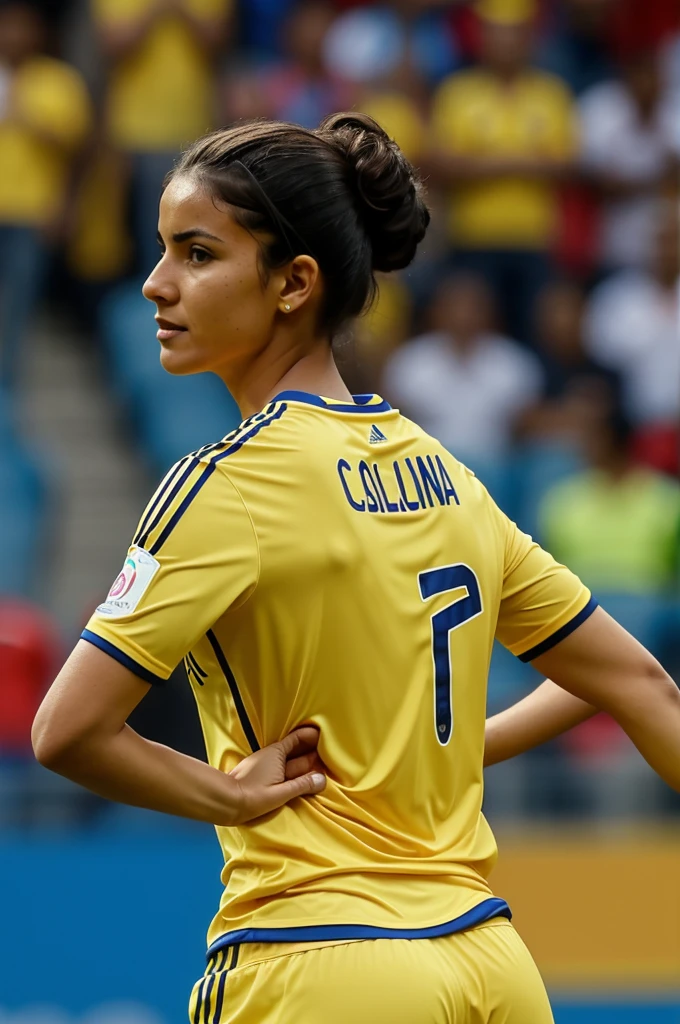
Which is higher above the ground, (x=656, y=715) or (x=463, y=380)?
(x=463, y=380)

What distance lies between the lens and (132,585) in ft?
6.91

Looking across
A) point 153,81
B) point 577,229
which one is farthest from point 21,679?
point 577,229

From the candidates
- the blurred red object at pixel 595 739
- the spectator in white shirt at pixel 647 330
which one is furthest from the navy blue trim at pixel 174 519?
the spectator in white shirt at pixel 647 330

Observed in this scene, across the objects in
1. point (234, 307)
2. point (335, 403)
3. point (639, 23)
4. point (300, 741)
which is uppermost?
point (639, 23)

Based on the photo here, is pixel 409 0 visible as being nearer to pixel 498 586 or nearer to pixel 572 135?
pixel 572 135

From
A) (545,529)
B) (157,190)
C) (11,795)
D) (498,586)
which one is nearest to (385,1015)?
(498,586)

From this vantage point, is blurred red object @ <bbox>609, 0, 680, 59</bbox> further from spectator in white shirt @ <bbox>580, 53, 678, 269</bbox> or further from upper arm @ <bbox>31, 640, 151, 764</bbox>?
upper arm @ <bbox>31, 640, 151, 764</bbox>

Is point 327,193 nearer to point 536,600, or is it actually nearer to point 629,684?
point 536,600

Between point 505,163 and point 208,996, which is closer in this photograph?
point 208,996

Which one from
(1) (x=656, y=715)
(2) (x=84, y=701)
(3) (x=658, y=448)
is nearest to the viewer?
(2) (x=84, y=701)

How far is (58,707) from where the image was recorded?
2.06 meters

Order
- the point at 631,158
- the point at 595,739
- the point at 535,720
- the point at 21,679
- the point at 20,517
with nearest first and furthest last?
the point at 535,720 → the point at 21,679 → the point at 595,739 → the point at 20,517 → the point at 631,158

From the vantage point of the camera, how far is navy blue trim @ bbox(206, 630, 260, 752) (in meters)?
2.20

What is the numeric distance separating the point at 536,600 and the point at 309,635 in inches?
18.7
